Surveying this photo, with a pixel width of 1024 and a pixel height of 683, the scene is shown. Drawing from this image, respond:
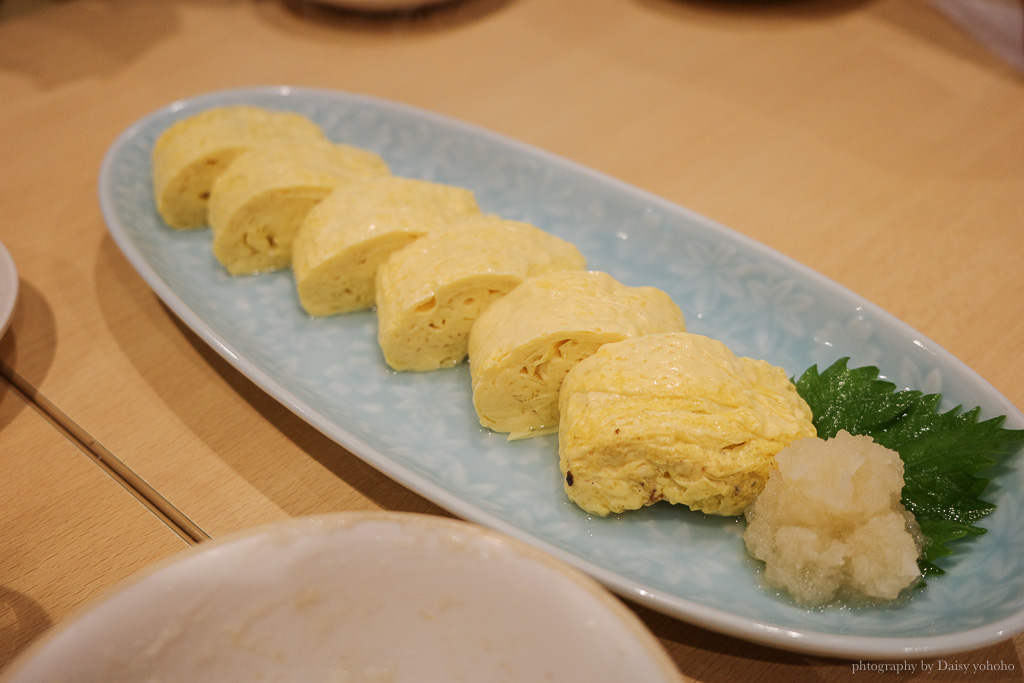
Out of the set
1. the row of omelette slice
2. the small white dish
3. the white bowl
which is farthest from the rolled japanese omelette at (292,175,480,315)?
the white bowl

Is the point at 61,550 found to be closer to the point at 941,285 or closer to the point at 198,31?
the point at 941,285

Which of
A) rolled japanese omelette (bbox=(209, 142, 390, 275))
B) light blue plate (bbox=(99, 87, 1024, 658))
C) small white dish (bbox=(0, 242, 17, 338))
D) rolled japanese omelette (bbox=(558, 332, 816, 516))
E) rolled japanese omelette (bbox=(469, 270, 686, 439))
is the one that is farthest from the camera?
rolled japanese omelette (bbox=(209, 142, 390, 275))

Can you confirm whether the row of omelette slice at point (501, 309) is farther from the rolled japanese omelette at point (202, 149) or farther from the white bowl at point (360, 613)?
the white bowl at point (360, 613)

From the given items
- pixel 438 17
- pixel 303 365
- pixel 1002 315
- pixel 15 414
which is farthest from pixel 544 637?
pixel 438 17

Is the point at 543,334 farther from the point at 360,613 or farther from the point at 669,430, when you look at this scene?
the point at 360,613

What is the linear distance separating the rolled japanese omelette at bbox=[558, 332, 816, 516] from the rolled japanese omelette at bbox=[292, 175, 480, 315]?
694 mm

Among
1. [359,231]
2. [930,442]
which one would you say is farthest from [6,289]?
[930,442]

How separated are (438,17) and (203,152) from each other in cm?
167

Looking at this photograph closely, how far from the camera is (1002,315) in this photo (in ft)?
6.66

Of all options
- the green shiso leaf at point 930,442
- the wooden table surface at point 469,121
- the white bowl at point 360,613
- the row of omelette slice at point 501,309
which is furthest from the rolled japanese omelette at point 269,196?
the green shiso leaf at point 930,442

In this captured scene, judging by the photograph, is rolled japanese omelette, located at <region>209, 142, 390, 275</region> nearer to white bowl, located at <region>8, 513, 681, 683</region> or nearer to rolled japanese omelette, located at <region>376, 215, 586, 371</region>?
rolled japanese omelette, located at <region>376, 215, 586, 371</region>

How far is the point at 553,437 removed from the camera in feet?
5.75

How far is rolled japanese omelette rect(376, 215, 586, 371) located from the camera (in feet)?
5.83

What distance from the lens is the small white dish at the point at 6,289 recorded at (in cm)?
174
